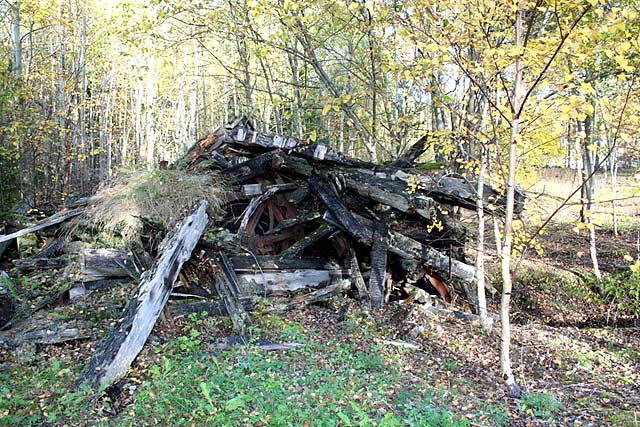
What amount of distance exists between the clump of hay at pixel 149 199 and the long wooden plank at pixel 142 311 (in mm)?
857

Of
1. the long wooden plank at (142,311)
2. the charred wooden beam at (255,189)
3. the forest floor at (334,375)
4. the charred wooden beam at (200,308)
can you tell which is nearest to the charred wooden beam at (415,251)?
the forest floor at (334,375)

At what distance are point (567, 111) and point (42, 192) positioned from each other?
13.8m

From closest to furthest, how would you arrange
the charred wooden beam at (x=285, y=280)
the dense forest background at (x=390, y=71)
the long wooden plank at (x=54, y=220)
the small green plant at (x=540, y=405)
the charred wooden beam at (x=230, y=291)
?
the small green plant at (x=540, y=405)
the dense forest background at (x=390, y=71)
the charred wooden beam at (x=230, y=291)
the charred wooden beam at (x=285, y=280)
the long wooden plank at (x=54, y=220)

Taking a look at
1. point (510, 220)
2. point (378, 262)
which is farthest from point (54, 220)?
point (510, 220)

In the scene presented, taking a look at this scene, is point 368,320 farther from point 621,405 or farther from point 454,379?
point 621,405

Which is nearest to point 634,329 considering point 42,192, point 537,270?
point 537,270

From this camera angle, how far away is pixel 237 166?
29.1ft

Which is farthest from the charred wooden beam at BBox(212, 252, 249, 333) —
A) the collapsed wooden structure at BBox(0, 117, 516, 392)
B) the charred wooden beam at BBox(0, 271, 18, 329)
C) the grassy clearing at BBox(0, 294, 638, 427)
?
the charred wooden beam at BBox(0, 271, 18, 329)

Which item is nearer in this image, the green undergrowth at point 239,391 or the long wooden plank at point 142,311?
the green undergrowth at point 239,391

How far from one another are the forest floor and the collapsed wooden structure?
466 mm

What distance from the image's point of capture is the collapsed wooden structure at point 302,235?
6.92m

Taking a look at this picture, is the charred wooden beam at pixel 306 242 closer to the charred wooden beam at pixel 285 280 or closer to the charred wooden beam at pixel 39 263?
the charred wooden beam at pixel 285 280

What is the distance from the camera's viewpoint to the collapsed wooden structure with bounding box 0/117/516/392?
6.92 metres

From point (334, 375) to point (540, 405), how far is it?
2.14 meters
